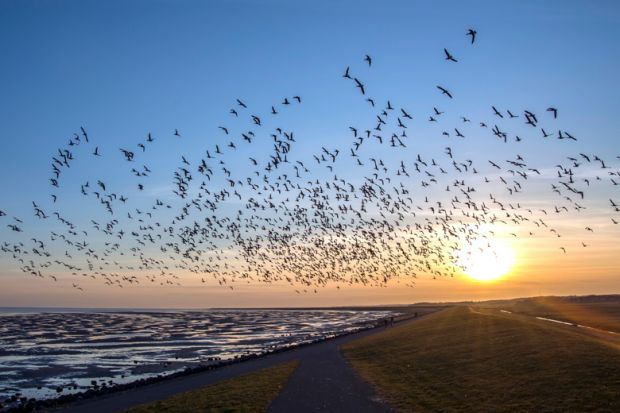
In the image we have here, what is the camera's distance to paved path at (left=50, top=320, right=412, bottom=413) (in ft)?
89.6

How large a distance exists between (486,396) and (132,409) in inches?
721

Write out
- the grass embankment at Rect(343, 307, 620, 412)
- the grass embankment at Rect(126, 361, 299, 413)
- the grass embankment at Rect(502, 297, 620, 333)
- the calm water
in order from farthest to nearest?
the grass embankment at Rect(502, 297, 620, 333) → the calm water → the grass embankment at Rect(126, 361, 299, 413) → the grass embankment at Rect(343, 307, 620, 412)

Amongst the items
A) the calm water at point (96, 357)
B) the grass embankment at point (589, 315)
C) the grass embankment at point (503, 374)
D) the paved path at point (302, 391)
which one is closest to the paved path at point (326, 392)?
the paved path at point (302, 391)

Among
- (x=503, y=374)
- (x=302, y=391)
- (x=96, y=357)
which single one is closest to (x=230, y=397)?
(x=302, y=391)

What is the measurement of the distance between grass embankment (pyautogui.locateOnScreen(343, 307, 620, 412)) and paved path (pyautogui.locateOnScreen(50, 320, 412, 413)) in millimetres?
1421

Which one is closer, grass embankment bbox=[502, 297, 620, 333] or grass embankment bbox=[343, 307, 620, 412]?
grass embankment bbox=[343, 307, 620, 412]

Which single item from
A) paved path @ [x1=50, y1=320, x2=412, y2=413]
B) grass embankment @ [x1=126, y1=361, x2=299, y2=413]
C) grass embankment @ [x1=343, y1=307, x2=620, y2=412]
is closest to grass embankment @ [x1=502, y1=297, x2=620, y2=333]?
grass embankment @ [x1=343, y1=307, x2=620, y2=412]

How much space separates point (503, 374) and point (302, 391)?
37.6ft

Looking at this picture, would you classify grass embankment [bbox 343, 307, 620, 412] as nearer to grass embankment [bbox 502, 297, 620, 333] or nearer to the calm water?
the calm water

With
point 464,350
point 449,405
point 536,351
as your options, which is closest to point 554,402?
point 449,405

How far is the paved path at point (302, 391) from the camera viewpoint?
2731 centimetres

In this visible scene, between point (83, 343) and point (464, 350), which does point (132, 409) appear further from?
point (83, 343)

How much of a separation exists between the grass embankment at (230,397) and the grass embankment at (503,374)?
6413 mm

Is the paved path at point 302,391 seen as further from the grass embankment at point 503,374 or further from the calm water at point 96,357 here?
the calm water at point 96,357
